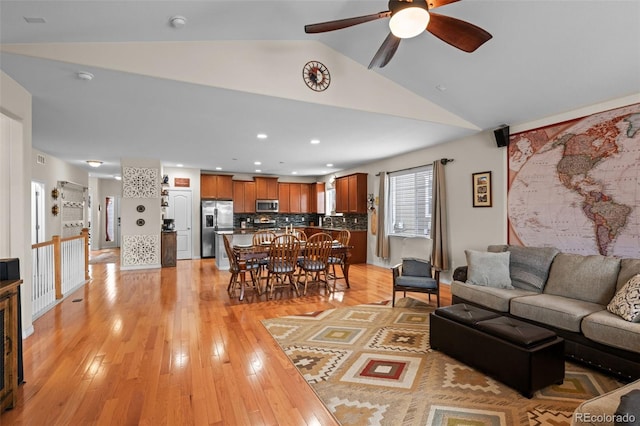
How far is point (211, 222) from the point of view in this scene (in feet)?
28.9

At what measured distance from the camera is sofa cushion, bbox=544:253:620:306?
9.61 feet

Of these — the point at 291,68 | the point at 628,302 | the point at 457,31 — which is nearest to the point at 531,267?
the point at 628,302

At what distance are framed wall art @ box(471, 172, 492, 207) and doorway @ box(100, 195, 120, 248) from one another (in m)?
11.9

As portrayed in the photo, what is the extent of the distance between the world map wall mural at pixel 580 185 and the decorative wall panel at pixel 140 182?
720cm

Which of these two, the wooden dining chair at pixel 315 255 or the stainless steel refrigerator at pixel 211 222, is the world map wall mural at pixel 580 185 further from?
the stainless steel refrigerator at pixel 211 222

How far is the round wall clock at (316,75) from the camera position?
3.54m

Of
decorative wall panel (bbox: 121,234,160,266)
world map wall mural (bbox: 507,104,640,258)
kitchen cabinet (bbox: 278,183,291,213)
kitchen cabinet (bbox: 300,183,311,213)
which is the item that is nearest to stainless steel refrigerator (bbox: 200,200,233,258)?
decorative wall panel (bbox: 121,234,160,266)

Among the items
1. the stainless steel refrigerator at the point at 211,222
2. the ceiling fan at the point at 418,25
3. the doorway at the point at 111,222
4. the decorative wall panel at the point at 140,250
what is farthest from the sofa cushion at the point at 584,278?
the doorway at the point at 111,222

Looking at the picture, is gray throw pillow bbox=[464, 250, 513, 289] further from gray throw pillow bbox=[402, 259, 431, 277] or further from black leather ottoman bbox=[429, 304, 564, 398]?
black leather ottoman bbox=[429, 304, 564, 398]

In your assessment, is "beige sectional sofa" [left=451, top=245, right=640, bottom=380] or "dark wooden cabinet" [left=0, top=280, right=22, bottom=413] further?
"beige sectional sofa" [left=451, top=245, right=640, bottom=380]

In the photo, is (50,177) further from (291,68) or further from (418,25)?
(418,25)

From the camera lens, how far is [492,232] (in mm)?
4664

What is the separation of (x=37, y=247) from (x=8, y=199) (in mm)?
1345

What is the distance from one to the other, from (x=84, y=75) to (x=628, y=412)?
4.33 meters
